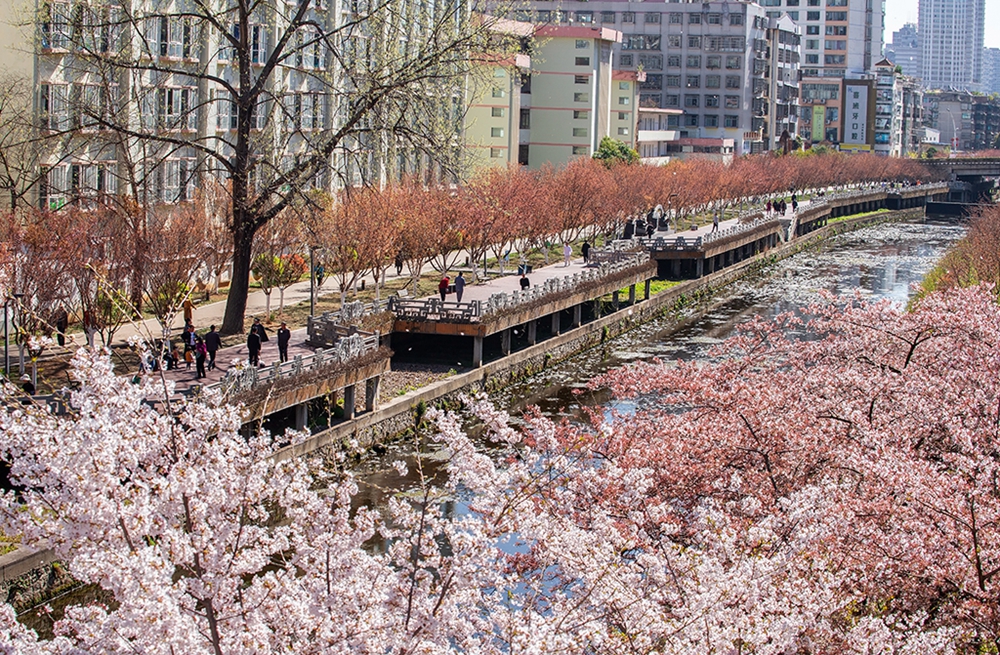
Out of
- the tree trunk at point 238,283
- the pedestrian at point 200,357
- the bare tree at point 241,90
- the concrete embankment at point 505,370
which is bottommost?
the concrete embankment at point 505,370

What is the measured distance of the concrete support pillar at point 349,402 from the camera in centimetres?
3375

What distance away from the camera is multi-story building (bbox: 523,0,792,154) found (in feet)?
456

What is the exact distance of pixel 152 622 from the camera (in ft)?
30.4

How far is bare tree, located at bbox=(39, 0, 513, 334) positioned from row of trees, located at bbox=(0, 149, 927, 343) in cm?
152

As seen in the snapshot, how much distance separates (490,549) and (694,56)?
5298 inches

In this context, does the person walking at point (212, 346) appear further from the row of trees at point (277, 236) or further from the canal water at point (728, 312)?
the canal water at point (728, 312)

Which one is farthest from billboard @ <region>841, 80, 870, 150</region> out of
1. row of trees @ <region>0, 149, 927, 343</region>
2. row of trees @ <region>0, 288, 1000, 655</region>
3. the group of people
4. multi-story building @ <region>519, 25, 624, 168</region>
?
row of trees @ <region>0, 288, 1000, 655</region>

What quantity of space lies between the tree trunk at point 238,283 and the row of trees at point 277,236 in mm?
1398

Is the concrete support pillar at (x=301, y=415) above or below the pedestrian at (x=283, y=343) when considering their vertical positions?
below

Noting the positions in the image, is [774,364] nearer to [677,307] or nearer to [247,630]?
Answer: [247,630]

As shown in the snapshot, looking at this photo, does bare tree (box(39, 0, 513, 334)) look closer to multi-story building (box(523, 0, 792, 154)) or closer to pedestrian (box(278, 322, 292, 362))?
pedestrian (box(278, 322, 292, 362))

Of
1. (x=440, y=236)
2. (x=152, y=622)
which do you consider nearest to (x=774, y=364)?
(x=152, y=622)

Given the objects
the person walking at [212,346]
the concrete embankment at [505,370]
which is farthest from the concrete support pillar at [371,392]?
the person walking at [212,346]

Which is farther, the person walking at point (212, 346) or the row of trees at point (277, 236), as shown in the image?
the person walking at point (212, 346)
